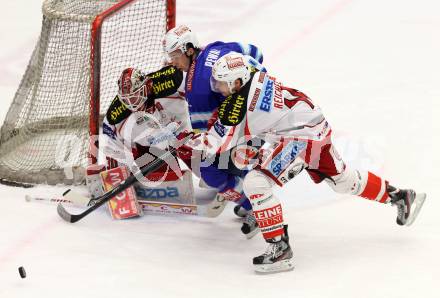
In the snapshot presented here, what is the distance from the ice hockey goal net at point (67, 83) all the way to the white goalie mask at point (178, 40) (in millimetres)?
448

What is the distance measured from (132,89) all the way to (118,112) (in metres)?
0.21

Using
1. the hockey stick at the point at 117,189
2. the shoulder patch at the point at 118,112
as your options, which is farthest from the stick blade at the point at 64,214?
the shoulder patch at the point at 118,112

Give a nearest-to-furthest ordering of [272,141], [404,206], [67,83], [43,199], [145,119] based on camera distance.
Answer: [272,141] → [404,206] → [145,119] → [43,199] → [67,83]

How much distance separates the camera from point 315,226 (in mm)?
5371

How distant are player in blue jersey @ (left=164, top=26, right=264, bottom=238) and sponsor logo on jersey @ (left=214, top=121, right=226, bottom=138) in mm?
364

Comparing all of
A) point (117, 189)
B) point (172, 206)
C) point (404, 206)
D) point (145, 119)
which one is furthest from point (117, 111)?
point (404, 206)

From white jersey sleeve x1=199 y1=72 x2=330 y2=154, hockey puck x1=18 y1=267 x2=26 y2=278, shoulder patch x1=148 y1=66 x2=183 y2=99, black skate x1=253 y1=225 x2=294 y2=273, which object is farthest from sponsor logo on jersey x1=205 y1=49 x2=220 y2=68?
hockey puck x1=18 y1=267 x2=26 y2=278

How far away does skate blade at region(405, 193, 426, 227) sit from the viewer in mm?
5207

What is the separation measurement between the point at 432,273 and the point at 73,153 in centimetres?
225

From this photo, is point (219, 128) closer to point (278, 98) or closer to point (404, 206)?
point (278, 98)

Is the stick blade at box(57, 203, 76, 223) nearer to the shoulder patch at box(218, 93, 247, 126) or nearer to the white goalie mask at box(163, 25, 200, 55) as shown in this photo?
the white goalie mask at box(163, 25, 200, 55)

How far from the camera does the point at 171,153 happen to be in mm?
5457

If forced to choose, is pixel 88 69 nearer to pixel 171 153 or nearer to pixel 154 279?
pixel 171 153

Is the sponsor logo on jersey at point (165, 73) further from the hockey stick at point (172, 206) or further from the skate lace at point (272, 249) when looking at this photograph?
the skate lace at point (272, 249)
